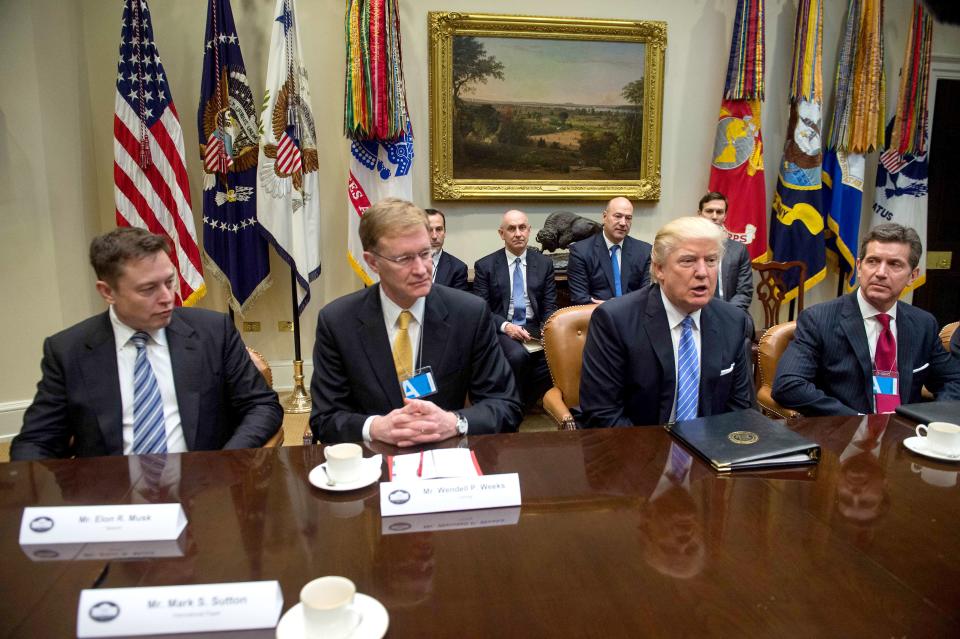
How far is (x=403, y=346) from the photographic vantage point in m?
2.10

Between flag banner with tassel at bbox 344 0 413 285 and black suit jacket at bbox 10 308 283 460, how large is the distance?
8.33 feet

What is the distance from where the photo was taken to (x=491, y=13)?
16.3 ft

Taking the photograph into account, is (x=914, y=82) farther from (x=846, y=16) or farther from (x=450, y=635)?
(x=450, y=635)

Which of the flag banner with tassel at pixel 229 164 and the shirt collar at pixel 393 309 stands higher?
the flag banner with tassel at pixel 229 164

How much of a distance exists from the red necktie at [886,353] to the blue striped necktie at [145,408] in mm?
2528

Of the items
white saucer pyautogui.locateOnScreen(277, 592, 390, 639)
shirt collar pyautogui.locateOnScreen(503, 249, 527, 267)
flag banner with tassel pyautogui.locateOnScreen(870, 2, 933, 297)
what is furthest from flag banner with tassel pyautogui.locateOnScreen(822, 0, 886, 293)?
white saucer pyautogui.locateOnScreen(277, 592, 390, 639)

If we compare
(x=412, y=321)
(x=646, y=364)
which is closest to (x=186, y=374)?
(x=412, y=321)

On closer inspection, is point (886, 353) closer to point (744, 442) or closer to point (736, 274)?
point (744, 442)

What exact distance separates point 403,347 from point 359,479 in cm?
77

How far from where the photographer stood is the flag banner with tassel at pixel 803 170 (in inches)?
195

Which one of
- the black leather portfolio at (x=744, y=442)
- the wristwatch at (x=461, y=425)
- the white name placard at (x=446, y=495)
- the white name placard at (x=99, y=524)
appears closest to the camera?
the white name placard at (x=99, y=524)

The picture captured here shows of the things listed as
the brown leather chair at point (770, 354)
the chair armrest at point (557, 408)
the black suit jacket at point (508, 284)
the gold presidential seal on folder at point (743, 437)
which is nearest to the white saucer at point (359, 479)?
the gold presidential seal on folder at point (743, 437)

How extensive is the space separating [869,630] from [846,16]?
5.58 meters

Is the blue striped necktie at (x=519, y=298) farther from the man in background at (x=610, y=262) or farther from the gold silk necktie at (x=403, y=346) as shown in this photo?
the gold silk necktie at (x=403, y=346)
